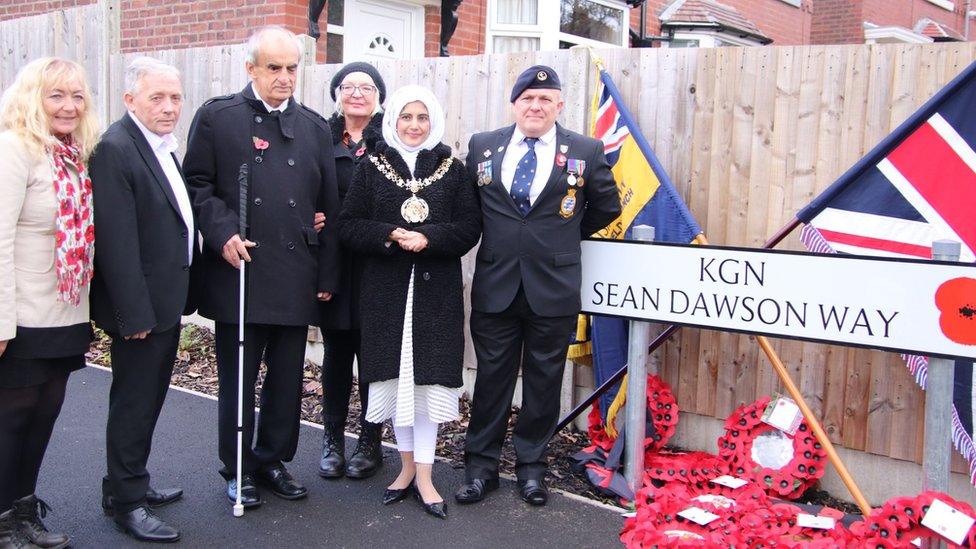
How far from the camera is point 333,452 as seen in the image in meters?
4.64

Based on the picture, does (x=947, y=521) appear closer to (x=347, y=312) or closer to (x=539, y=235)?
(x=539, y=235)

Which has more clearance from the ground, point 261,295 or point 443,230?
point 443,230

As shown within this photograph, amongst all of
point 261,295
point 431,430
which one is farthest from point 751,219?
point 261,295

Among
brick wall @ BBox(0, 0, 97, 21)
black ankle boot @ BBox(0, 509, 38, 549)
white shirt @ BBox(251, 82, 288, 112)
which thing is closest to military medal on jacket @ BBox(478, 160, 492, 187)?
white shirt @ BBox(251, 82, 288, 112)

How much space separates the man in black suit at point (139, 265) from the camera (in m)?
3.53

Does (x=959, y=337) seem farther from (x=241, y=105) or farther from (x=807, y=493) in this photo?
(x=241, y=105)

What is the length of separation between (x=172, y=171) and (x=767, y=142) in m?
2.84

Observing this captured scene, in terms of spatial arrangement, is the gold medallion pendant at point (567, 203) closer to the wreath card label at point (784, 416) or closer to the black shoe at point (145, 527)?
the wreath card label at point (784, 416)

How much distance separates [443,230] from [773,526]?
1907 millimetres

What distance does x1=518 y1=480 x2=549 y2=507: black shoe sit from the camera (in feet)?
13.9

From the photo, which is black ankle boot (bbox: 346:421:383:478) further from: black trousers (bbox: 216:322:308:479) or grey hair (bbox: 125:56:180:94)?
grey hair (bbox: 125:56:180:94)

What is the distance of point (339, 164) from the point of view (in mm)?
4477

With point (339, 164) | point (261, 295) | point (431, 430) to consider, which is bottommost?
point (431, 430)

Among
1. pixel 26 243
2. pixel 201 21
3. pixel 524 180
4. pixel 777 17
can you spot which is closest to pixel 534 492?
pixel 524 180
